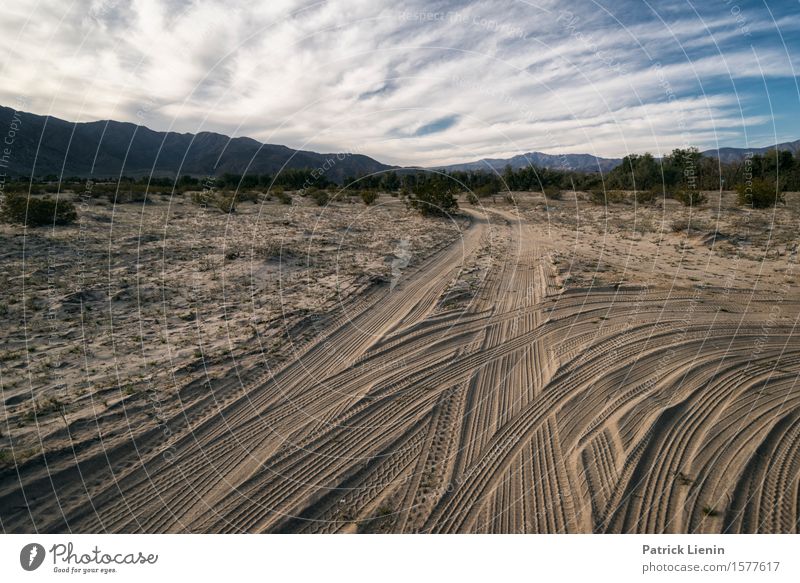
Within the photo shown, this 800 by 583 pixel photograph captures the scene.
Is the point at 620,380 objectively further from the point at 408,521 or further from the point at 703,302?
the point at 703,302

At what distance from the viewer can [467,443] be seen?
599cm

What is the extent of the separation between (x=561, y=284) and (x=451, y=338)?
573 centimetres

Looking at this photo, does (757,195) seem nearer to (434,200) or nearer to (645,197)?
(645,197)

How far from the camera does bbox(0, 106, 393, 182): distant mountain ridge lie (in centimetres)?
7412

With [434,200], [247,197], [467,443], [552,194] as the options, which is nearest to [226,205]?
[247,197]

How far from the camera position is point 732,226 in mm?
21969

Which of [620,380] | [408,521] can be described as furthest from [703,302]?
[408,521]

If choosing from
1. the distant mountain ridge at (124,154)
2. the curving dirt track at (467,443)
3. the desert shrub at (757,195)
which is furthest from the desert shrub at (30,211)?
the distant mountain ridge at (124,154)

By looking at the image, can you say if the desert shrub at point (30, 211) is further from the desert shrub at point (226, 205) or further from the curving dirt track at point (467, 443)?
the curving dirt track at point (467, 443)

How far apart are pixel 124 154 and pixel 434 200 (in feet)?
331

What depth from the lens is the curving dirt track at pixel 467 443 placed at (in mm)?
4812

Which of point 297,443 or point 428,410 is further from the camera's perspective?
point 428,410

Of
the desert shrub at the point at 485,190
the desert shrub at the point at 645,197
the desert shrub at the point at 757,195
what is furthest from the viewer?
the desert shrub at the point at 485,190

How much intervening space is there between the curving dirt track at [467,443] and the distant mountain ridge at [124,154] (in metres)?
59.7
